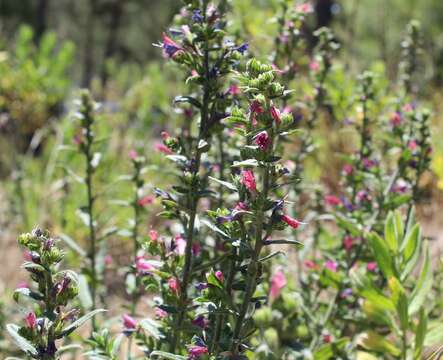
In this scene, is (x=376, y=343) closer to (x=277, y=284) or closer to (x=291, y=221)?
(x=277, y=284)

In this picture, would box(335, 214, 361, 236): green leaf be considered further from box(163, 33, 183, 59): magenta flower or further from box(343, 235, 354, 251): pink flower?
box(163, 33, 183, 59): magenta flower

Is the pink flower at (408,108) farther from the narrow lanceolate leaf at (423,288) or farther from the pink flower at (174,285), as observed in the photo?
the pink flower at (174,285)

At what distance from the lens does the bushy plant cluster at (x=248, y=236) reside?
1.34m

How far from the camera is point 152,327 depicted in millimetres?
1654

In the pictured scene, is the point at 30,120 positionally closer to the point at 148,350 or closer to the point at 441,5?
the point at 148,350

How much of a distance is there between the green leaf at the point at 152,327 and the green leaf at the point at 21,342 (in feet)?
1.12

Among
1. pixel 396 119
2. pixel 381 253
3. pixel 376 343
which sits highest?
pixel 396 119

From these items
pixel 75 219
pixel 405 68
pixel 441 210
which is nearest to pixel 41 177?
pixel 75 219

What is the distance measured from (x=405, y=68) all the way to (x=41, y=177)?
13.5 feet

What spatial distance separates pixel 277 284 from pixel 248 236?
840mm

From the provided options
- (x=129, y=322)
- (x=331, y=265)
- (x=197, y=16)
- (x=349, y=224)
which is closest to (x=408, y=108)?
(x=349, y=224)

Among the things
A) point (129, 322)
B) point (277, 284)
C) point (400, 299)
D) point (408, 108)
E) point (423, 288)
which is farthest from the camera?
point (408, 108)

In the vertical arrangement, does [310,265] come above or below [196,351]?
above

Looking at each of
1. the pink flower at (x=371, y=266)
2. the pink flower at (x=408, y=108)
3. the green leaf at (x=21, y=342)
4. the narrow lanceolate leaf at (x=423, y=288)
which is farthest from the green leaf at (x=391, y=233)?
the green leaf at (x=21, y=342)
